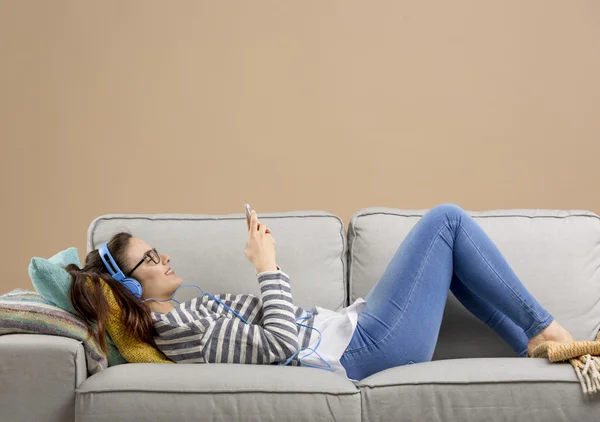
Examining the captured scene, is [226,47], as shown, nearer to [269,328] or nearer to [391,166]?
[391,166]

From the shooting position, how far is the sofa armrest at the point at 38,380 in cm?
169

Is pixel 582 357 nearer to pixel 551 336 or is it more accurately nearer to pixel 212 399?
pixel 551 336

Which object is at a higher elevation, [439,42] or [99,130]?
[439,42]

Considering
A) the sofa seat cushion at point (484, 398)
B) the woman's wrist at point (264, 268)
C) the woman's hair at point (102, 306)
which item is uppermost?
the woman's wrist at point (264, 268)

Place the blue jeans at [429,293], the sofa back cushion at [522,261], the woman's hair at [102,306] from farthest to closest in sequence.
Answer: the sofa back cushion at [522,261] < the blue jeans at [429,293] < the woman's hair at [102,306]

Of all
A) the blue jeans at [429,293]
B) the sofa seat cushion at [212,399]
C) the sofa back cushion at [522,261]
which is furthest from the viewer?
the sofa back cushion at [522,261]

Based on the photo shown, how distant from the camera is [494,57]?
3002mm

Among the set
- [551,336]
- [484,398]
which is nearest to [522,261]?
[551,336]

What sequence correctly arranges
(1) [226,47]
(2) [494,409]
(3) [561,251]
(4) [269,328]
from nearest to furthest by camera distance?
(2) [494,409]
(4) [269,328]
(3) [561,251]
(1) [226,47]

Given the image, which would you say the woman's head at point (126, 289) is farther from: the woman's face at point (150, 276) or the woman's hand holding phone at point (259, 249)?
the woman's hand holding phone at point (259, 249)

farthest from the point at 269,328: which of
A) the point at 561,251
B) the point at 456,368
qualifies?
the point at 561,251

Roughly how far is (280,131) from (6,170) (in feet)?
3.78

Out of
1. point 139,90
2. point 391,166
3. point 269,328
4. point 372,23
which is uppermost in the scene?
point 372,23

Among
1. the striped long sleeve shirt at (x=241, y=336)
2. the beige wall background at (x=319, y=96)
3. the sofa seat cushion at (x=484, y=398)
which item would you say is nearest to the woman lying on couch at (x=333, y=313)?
the striped long sleeve shirt at (x=241, y=336)
